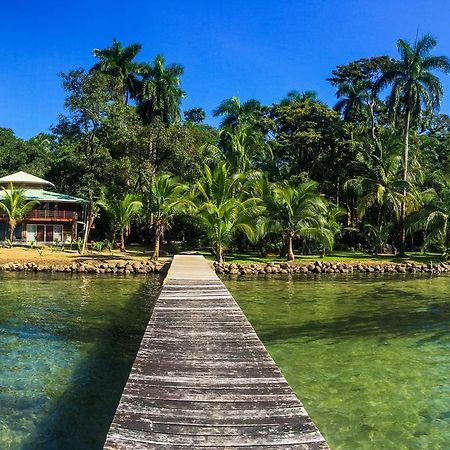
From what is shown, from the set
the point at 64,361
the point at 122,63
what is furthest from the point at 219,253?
the point at 122,63

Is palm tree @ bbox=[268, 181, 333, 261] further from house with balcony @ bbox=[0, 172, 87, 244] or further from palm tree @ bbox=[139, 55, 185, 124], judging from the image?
palm tree @ bbox=[139, 55, 185, 124]

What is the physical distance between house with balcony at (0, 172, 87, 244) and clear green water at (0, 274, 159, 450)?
1978cm

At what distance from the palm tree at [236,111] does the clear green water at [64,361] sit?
26.3 metres

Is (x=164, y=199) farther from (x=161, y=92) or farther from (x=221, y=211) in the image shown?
(x=161, y=92)

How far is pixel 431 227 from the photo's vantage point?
97.3 ft

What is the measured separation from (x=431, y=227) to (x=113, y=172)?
21909 mm

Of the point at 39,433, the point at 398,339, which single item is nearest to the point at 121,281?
the point at 398,339

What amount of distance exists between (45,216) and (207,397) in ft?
114

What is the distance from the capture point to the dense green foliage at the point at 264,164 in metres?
26.5

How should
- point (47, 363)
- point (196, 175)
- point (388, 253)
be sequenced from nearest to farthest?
point (47, 363) < point (388, 253) < point (196, 175)

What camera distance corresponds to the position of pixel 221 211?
81.0ft

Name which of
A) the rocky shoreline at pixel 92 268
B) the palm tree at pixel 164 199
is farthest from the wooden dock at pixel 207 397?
the palm tree at pixel 164 199

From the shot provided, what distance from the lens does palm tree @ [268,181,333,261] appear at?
26.4m

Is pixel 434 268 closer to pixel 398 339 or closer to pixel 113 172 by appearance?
pixel 398 339
